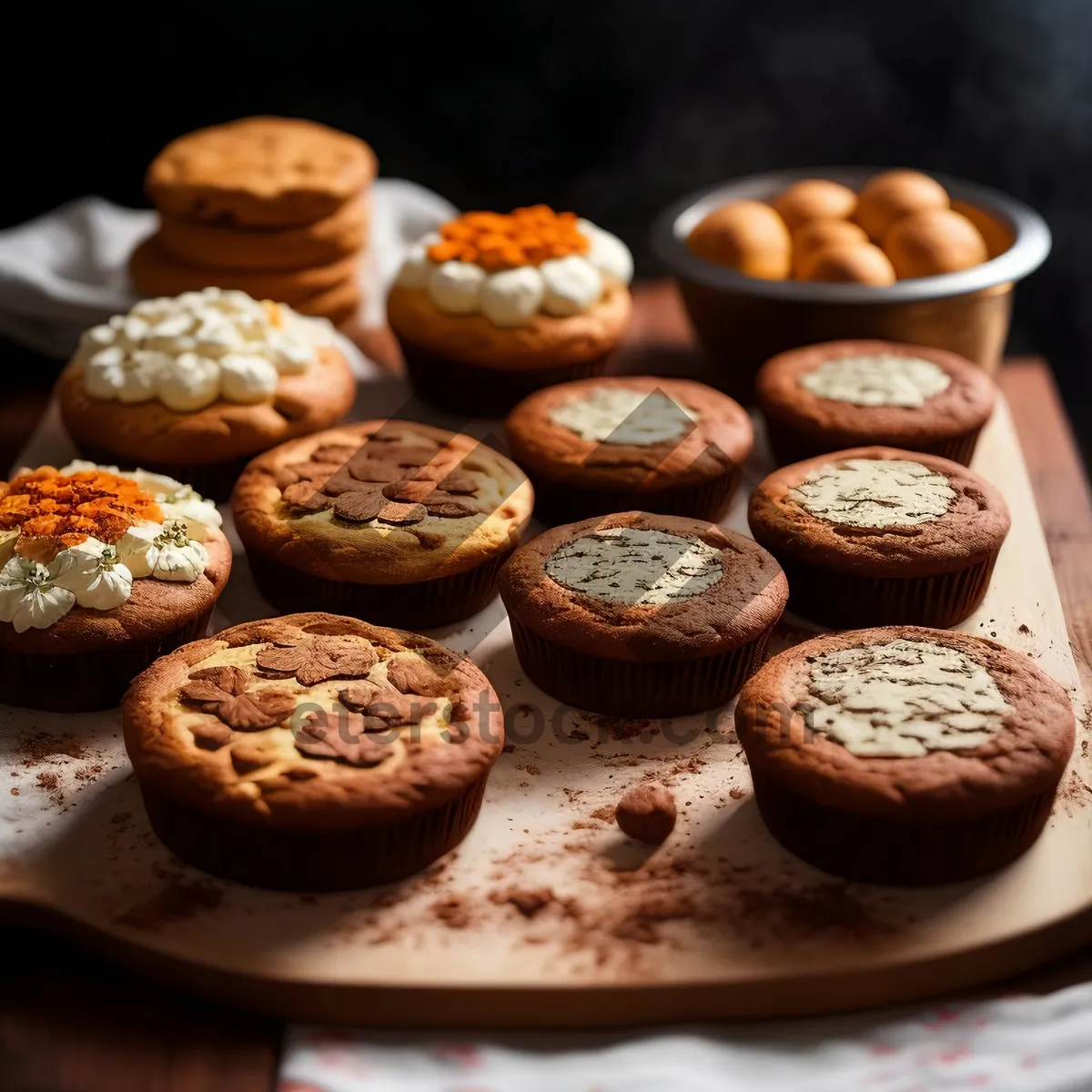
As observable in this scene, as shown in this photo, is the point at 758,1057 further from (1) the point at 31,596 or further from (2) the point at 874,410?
(2) the point at 874,410

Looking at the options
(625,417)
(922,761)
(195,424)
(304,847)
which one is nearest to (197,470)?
(195,424)

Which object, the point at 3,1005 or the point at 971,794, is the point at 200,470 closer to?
the point at 3,1005

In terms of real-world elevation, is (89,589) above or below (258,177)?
below

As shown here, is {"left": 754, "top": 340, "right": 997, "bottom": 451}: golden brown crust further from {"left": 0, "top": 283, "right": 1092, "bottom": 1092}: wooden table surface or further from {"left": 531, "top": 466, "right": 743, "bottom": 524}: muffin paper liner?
{"left": 0, "top": 283, "right": 1092, "bottom": 1092}: wooden table surface

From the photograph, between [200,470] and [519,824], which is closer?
[519,824]

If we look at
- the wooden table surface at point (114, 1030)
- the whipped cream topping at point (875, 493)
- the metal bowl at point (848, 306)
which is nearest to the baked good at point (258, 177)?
the metal bowl at point (848, 306)

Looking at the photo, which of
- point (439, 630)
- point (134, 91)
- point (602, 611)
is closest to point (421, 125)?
point (134, 91)

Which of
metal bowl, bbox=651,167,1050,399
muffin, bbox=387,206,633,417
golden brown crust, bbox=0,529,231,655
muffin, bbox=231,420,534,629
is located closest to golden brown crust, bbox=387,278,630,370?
muffin, bbox=387,206,633,417
